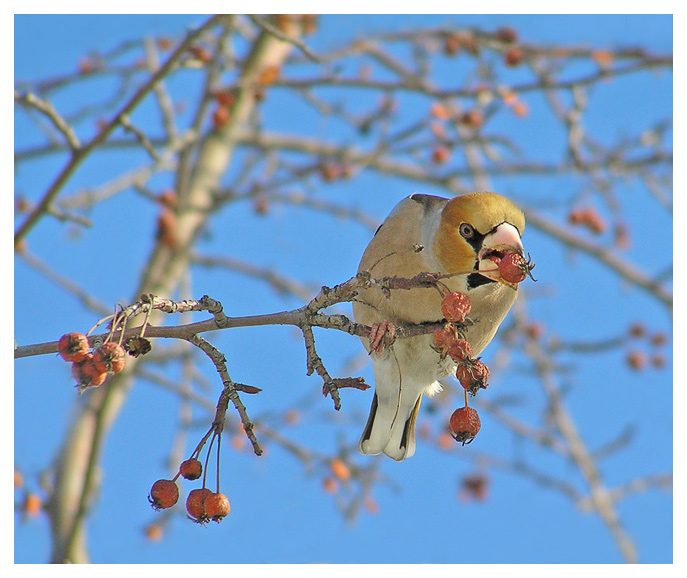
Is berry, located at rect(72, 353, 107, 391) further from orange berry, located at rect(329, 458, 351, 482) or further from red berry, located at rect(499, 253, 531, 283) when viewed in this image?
orange berry, located at rect(329, 458, 351, 482)

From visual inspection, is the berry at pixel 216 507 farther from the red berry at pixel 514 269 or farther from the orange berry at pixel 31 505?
the orange berry at pixel 31 505

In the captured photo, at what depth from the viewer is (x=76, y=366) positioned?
1.81m

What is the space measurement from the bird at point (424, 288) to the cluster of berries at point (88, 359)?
0.71m

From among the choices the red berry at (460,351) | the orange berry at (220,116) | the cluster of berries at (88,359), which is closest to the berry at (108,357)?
the cluster of berries at (88,359)

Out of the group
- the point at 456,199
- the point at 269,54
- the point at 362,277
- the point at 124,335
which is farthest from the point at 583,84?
the point at 124,335

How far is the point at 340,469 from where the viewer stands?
4.39 metres

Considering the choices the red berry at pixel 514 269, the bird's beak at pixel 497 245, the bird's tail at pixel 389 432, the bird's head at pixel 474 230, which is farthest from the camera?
the bird's tail at pixel 389 432

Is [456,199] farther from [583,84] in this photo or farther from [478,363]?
[583,84]

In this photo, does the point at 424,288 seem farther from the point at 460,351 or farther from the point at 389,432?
the point at 460,351

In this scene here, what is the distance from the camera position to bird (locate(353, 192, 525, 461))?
267 cm

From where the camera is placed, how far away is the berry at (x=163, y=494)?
194 centimetres

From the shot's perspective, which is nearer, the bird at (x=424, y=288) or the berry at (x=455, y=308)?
the berry at (x=455, y=308)

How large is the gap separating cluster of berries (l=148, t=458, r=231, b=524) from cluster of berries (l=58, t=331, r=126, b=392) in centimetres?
33

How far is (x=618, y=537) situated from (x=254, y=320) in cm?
352
